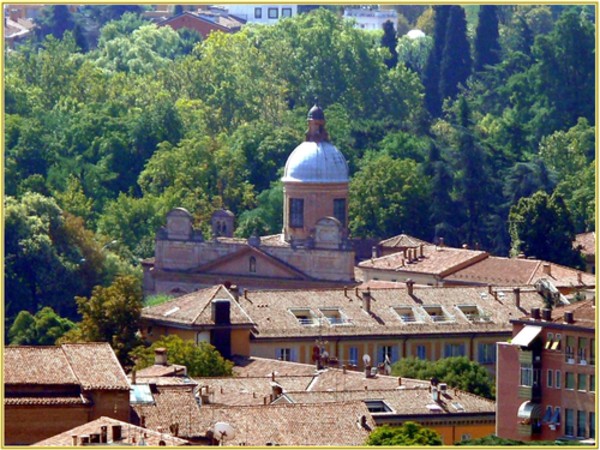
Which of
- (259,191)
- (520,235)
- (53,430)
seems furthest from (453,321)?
(259,191)

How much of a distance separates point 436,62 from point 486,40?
429 cm

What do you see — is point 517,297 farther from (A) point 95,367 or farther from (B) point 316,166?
(A) point 95,367

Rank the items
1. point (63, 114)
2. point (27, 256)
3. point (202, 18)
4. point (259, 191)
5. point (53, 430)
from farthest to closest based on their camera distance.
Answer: point (202, 18) → point (63, 114) → point (259, 191) → point (27, 256) → point (53, 430)

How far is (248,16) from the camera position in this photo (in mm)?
192875

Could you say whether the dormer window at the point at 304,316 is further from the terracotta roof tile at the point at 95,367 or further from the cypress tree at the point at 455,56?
the cypress tree at the point at 455,56

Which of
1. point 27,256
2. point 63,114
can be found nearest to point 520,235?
point 27,256

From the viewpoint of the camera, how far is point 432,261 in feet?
326

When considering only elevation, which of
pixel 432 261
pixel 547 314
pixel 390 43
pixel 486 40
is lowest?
pixel 432 261

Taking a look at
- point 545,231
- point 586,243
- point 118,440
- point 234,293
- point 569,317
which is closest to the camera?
point 118,440

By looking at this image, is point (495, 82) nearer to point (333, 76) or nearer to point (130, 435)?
point (333, 76)

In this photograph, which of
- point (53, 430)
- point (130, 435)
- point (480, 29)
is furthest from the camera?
point (480, 29)

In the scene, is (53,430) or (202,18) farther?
(202,18)

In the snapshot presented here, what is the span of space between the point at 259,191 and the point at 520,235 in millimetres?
18228

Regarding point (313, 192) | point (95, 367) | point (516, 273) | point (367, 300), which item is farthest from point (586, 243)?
point (95, 367)
